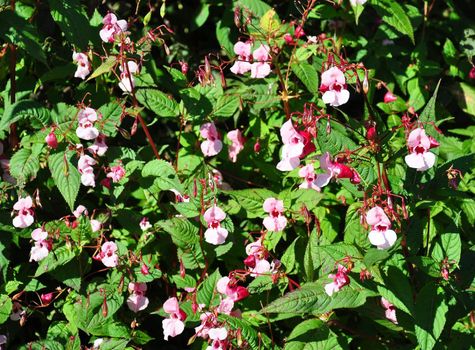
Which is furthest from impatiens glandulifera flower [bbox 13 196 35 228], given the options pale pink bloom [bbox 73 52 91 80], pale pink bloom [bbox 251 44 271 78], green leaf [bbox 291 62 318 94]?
green leaf [bbox 291 62 318 94]

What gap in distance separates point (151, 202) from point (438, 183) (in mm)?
1195

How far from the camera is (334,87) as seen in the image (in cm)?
243

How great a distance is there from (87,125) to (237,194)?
0.62m

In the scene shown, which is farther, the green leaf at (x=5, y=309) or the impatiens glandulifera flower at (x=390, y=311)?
the green leaf at (x=5, y=309)

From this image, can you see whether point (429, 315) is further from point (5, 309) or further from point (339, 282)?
point (5, 309)

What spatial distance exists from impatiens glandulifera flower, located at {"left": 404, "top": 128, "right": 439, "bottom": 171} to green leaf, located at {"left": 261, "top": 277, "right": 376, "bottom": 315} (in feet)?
1.51

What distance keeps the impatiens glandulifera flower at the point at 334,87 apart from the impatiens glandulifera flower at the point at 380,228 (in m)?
0.39

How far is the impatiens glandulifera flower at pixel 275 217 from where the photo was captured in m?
2.73

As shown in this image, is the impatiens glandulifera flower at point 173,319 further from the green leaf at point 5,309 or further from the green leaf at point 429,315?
the green leaf at point 429,315

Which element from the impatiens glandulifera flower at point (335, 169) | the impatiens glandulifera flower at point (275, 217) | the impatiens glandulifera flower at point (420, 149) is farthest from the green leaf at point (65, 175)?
the impatiens glandulifera flower at point (420, 149)

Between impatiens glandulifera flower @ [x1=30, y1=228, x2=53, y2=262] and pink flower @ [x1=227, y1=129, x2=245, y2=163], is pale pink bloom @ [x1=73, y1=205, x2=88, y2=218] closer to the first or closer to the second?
impatiens glandulifera flower @ [x1=30, y1=228, x2=53, y2=262]

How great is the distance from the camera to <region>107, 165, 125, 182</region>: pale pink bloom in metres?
2.89

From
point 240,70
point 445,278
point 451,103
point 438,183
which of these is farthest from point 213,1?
point 445,278

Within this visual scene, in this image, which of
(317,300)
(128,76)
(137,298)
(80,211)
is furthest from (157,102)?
(317,300)
